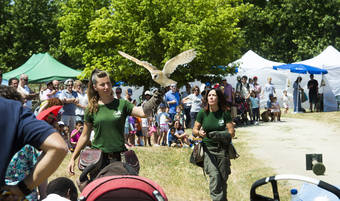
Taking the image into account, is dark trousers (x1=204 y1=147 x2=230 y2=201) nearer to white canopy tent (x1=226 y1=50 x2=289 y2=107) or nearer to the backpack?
the backpack

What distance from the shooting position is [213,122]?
6.62 metres

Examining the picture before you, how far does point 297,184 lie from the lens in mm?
8477

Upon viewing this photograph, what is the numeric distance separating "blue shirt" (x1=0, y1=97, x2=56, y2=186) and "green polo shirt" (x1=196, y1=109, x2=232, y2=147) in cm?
445

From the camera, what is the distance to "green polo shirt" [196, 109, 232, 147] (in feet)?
21.6

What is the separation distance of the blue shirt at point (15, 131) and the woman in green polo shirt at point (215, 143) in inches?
172

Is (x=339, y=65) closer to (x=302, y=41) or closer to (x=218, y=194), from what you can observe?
(x=302, y=41)

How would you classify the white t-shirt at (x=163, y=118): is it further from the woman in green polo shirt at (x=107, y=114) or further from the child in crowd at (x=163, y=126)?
the woman in green polo shirt at (x=107, y=114)

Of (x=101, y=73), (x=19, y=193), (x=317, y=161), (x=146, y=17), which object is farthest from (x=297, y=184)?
(x=146, y=17)

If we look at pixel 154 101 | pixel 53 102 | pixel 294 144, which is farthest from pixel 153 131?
pixel 154 101

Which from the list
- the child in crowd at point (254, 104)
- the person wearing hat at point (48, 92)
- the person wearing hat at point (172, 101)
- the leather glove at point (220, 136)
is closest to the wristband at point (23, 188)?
the leather glove at point (220, 136)

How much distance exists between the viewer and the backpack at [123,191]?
3.35 metres

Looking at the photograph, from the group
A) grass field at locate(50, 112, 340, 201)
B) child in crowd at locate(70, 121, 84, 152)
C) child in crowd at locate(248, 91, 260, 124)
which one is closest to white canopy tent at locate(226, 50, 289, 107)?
child in crowd at locate(248, 91, 260, 124)

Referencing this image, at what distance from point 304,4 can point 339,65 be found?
14795mm

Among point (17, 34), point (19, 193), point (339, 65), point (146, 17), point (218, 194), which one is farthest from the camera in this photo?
point (17, 34)
